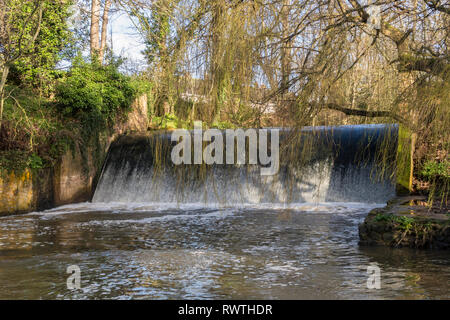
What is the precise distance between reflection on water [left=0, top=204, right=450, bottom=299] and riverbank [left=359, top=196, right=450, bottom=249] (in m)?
0.23

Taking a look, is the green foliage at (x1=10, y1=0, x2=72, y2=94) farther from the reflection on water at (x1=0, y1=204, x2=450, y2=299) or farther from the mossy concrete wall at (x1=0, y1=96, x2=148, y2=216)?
the reflection on water at (x1=0, y1=204, x2=450, y2=299)

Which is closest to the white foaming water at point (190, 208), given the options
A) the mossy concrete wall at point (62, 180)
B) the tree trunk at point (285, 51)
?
the mossy concrete wall at point (62, 180)

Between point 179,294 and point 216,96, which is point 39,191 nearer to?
point 179,294

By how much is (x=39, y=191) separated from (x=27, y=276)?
20.9 feet

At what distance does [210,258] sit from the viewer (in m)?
6.84

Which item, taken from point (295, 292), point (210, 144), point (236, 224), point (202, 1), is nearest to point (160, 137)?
Result: point (210, 144)

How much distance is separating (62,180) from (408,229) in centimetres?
904

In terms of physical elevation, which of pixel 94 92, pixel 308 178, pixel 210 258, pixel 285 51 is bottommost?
pixel 210 258

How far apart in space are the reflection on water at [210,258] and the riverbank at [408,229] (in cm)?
23

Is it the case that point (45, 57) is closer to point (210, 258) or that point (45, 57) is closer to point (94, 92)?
point (94, 92)

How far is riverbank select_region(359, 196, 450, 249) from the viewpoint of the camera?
23.2 feet

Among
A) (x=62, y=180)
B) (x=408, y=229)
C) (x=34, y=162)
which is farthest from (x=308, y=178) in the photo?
(x=34, y=162)

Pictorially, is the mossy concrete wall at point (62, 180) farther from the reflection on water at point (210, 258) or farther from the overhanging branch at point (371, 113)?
the overhanging branch at point (371, 113)
